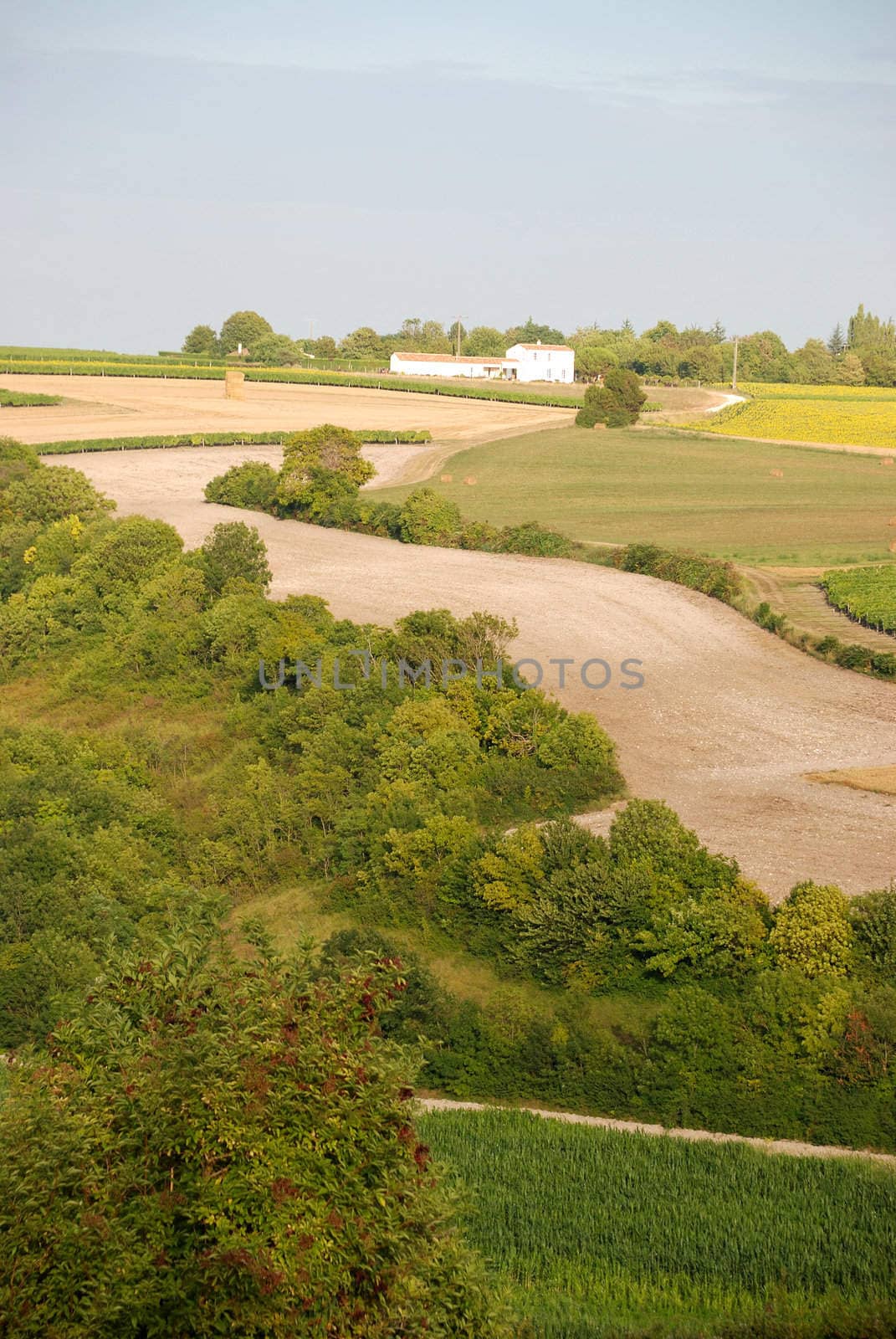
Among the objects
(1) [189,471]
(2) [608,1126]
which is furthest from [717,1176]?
(1) [189,471]

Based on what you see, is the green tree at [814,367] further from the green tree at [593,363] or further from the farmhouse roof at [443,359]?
the farmhouse roof at [443,359]

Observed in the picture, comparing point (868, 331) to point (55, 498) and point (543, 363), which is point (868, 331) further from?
point (55, 498)

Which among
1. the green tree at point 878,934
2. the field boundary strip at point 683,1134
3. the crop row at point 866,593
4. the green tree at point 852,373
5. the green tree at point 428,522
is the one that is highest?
the green tree at point 852,373

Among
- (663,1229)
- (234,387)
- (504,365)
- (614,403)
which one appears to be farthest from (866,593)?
(504,365)

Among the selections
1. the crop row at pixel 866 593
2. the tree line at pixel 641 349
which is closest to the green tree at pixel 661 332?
the tree line at pixel 641 349

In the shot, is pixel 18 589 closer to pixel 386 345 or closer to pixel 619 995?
pixel 619 995

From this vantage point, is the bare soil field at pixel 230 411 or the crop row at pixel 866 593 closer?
the crop row at pixel 866 593
